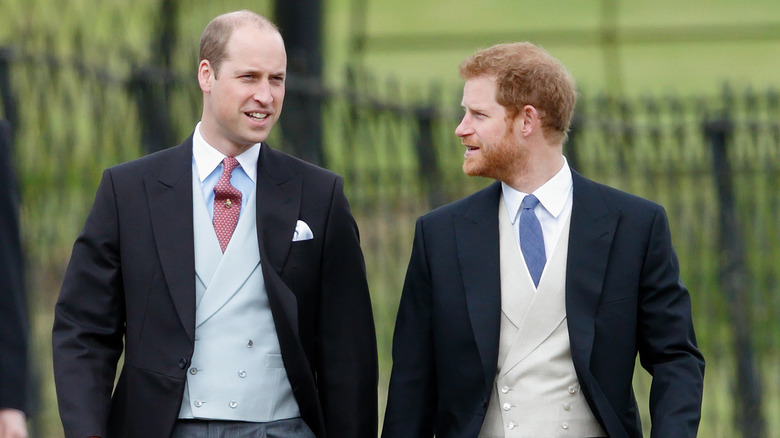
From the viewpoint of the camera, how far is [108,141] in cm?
706

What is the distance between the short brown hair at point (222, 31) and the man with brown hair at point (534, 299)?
2.10 ft

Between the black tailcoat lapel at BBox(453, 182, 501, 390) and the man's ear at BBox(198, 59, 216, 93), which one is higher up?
the man's ear at BBox(198, 59, 216, 93)

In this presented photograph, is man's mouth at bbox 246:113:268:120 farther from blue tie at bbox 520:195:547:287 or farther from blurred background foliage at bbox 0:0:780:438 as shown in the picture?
blurred background foliage at bbox 0:0:780:438

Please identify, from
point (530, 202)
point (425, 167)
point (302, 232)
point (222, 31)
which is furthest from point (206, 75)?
point (425, 167)

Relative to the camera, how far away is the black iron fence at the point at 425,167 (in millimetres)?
6934

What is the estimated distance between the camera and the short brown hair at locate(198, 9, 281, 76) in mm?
4547

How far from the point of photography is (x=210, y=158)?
466 cm

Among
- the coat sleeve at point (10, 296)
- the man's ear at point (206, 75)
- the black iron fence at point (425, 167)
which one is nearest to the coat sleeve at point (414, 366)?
the man's ear at point (206, 75)

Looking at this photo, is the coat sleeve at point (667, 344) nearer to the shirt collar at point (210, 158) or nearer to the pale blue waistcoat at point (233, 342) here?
the pale blue waistcoat at point (233, 342)

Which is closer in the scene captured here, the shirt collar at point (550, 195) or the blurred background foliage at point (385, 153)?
the shirt collar at point (550, 195)

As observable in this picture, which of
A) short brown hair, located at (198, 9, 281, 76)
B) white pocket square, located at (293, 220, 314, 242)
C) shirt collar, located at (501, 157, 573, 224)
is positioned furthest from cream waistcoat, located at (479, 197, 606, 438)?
short brown hair, located at (198, 9, 281, 76)

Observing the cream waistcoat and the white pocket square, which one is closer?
the cream waistcoat

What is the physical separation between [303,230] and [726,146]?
327 centimetres

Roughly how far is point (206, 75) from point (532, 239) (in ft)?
3.49
